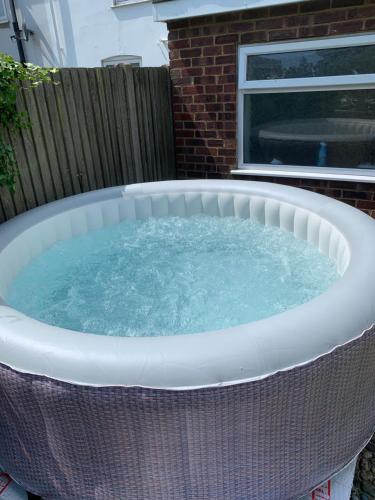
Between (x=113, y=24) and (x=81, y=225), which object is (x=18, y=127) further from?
(x=113, y=24)

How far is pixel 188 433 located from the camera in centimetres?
128

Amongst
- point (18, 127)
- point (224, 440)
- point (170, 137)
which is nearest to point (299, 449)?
point (224, 440)

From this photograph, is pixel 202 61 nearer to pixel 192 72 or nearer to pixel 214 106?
pixel 192 72

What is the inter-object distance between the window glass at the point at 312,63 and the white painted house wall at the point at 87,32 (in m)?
3.36

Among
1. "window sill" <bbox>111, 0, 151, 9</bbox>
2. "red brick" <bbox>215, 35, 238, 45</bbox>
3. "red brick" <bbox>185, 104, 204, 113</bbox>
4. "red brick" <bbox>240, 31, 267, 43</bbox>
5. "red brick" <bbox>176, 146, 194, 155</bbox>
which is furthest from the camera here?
"window sill" <bbox>111, 0, 151, 9</bbox>

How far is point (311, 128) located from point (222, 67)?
1041 millimetres

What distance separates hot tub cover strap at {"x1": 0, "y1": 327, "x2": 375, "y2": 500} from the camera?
1.25 m

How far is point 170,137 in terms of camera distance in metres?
4.42

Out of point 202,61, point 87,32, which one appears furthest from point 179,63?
point 87,32

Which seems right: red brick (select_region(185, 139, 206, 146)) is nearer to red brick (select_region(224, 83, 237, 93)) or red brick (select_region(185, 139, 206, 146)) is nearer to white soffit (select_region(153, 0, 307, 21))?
red brick (select_region(224, 83, 237, 93))

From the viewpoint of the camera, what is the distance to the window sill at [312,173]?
348 centimetres

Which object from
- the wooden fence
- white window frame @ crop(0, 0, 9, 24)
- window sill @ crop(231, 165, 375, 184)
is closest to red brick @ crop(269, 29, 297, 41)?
window sill @ crop(231, 165, 375, 184)

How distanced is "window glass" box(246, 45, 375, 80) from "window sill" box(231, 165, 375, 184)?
821 millimetres

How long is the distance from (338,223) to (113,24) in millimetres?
6172
